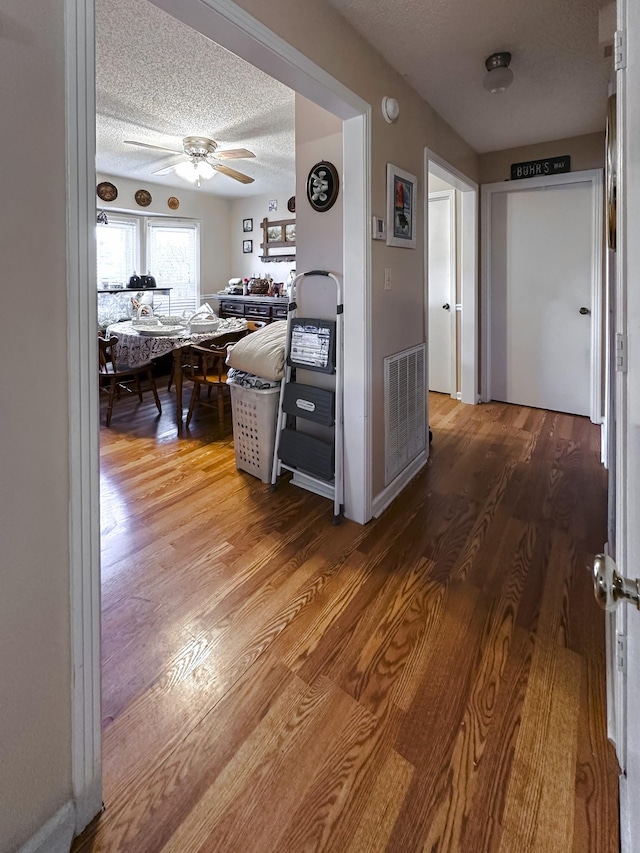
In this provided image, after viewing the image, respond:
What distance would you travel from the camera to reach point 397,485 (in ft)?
9.11

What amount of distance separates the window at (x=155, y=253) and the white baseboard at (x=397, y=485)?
471 centimetres

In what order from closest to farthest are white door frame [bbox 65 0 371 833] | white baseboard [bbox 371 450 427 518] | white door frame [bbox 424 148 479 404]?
white door frame [bbox 65 0 371 833]
white baseboard [bbox 371 450 427 518]
white door frame [bbox 424 148 479 404]

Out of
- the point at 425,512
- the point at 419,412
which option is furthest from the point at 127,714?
the point at 419,412

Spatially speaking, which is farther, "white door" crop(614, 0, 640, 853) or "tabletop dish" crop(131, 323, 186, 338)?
"tabletop dish" crop(131, 323, 186, 338)

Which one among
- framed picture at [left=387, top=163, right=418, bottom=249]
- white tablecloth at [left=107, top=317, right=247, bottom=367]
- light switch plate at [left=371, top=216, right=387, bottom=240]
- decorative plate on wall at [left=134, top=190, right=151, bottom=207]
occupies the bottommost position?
white tablecloth at [left=107, top=317, right=247, bottom=367]

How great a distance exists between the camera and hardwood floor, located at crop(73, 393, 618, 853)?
106 cm

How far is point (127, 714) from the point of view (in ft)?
4.34

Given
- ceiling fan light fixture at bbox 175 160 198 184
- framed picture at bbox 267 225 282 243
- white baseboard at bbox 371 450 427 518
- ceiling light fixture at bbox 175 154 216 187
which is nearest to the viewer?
white baseboard at bbox 371 450 427 518

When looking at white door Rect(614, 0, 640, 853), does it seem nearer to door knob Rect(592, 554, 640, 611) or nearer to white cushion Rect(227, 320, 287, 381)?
door knob Rect(592, 554, 640, 611)

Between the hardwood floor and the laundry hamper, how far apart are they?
0.81 ft

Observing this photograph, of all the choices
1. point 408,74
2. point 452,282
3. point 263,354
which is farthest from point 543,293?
point 263,354

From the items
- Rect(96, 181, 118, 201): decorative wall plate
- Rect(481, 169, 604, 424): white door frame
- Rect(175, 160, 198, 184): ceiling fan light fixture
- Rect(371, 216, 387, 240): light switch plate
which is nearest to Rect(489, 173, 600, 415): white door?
Rect(481, 169, 604, 424): white door frame

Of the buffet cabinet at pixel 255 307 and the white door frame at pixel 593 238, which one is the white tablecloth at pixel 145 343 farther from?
the white door frame at pixel 593 238

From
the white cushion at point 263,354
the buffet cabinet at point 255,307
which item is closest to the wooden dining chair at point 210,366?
the white cushion at point 263,354
